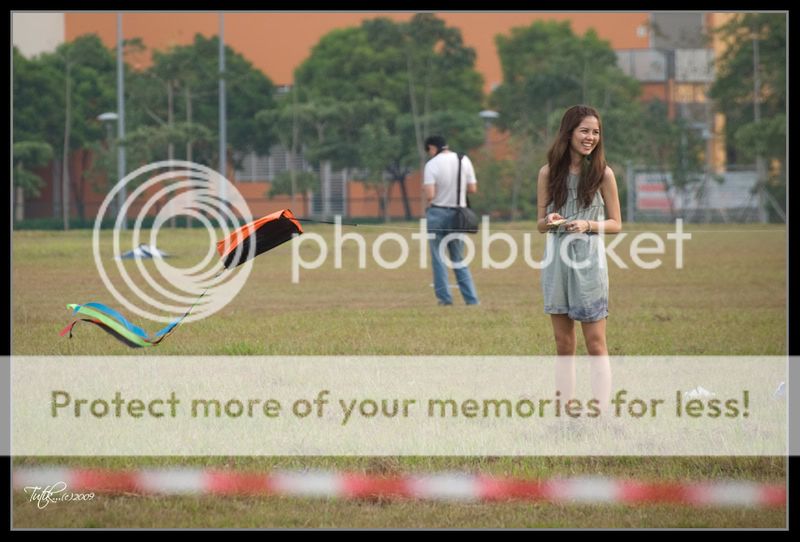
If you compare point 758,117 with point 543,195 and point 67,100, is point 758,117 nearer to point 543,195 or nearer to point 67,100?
point 67,100

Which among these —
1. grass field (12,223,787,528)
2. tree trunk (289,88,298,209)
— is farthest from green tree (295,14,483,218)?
grass field (12,223,787,528)

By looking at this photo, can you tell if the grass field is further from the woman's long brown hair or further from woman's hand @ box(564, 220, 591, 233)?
the woman's long brown hair

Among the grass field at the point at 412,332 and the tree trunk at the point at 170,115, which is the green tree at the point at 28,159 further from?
the grass field at the point at 412,332

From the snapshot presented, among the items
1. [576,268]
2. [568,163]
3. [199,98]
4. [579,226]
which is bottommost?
[576,268]

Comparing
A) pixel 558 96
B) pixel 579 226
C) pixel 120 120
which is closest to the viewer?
pixel 579 226

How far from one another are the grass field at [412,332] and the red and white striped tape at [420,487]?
109mm

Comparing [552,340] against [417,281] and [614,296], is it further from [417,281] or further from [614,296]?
[417,281]

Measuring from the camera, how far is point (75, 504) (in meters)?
5.37

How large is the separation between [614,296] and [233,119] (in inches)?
1645

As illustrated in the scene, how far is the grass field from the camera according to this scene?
17.1 feet

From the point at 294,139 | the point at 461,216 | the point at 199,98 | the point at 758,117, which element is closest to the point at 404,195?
the point at 294,139

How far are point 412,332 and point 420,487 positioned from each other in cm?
576

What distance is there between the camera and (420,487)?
5.59 meters

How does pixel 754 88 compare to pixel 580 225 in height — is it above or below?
above
